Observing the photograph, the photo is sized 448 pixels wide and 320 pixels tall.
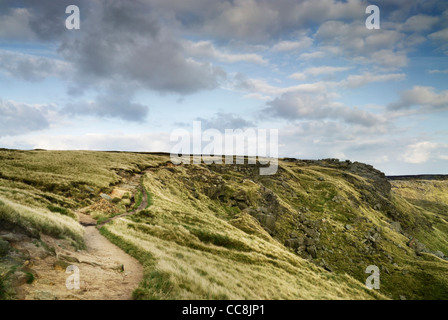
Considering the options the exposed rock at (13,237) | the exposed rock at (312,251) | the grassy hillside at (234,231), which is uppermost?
the exposed rock at (13,237)

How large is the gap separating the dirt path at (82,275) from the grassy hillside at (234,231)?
3.01ft

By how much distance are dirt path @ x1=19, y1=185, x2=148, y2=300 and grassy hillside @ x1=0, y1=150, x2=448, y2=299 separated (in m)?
0.92

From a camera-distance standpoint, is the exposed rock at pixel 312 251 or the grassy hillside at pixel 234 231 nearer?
the grassy hillside at pixel 234 231

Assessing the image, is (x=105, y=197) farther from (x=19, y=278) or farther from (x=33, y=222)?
(x=19, y=278)

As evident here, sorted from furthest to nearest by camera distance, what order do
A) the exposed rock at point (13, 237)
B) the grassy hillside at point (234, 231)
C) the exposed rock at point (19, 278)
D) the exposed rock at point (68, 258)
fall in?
the grassy hillside at point (234, 231) → the exposed rock at point (68, 258) → the exposed rock at point (13, 237) → the exposed rock at point (19, 278)

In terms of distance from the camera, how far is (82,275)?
432 inches

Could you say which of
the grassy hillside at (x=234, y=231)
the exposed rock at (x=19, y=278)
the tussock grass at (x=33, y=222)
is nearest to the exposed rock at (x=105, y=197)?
the grassy hillside at (x=234, y=231)

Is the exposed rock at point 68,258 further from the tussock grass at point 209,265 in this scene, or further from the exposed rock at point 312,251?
the exposed rock at point 312,251

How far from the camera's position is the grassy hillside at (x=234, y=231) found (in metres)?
14.9

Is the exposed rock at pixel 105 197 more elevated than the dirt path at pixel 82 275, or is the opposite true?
the exposed rock at pixel 105 197

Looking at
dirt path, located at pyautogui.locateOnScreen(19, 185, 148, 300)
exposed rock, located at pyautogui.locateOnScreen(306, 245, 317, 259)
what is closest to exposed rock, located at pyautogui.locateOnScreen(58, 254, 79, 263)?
dirt path, located at pyautogui.locateOnScreen(19, 185, 148, 300)

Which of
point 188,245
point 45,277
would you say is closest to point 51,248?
point 45,277
